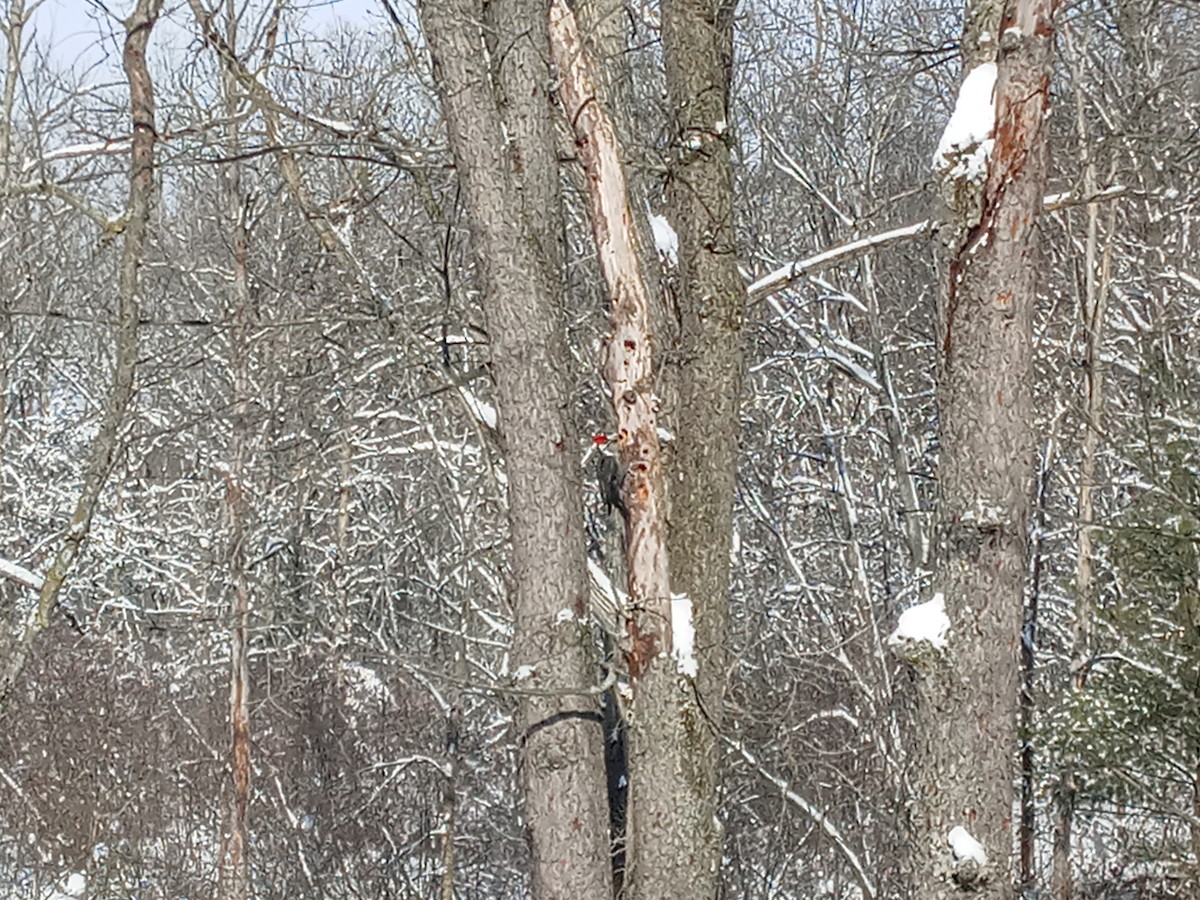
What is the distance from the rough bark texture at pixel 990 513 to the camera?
12.0 ft

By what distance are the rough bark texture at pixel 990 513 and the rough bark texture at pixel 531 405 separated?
1.14m

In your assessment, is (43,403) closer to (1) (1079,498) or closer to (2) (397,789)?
(2) (397,789)

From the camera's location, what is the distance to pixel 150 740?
11602mm

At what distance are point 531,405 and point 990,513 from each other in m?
1.52

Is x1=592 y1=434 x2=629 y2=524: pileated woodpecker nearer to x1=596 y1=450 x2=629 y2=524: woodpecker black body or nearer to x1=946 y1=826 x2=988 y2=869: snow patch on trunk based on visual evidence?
x1=596 y1=450 x2=629 y2=524: woodpecker black body

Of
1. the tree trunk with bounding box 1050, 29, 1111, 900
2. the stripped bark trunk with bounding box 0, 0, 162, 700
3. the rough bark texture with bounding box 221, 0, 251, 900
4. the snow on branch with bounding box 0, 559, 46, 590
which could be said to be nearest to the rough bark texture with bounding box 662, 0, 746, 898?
the stripped bark trunk with bounding box 0, 0, 162, 700

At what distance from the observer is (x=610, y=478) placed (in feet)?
15.2

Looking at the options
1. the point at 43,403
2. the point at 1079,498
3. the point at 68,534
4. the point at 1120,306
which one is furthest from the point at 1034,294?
the point at 43,403

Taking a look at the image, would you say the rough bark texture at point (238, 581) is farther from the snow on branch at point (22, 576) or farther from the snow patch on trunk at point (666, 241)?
the snow patch on trunk at point (666, 241)

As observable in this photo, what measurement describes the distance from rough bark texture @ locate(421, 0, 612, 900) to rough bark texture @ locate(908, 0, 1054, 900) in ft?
3.73

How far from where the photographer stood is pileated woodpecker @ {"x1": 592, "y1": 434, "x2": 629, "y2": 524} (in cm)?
451

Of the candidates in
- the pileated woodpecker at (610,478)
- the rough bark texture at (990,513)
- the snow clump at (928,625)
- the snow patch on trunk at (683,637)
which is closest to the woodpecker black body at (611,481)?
the pileated woodpecker at (610,478)

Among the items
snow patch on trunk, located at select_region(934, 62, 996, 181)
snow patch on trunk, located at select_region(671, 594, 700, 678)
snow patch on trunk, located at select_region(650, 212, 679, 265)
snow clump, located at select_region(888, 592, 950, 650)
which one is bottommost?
snow clump, located at select_region(888, 592, 950, 650)

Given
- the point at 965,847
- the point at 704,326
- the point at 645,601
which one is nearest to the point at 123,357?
the point at 645,601
